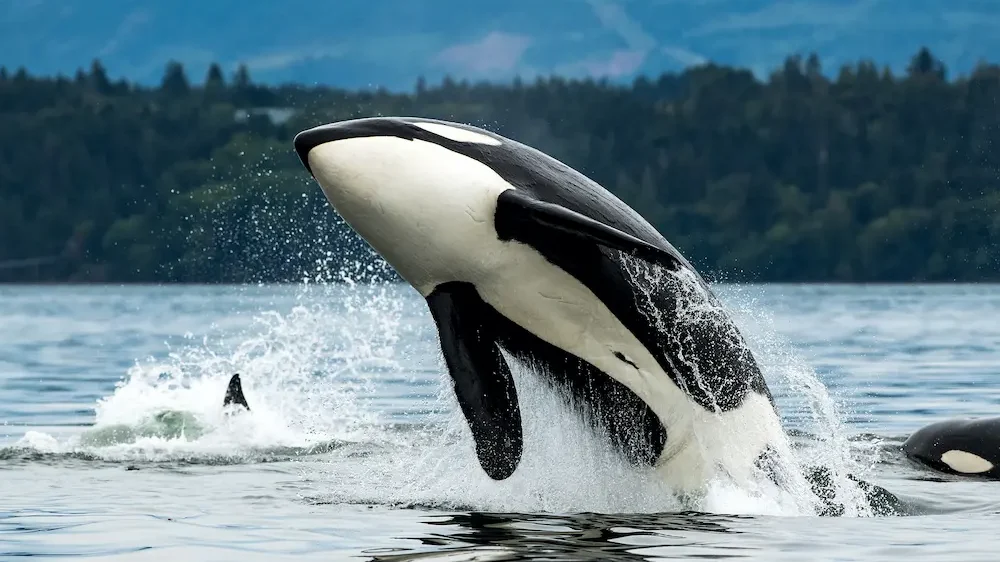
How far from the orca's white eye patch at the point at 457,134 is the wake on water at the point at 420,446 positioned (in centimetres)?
151

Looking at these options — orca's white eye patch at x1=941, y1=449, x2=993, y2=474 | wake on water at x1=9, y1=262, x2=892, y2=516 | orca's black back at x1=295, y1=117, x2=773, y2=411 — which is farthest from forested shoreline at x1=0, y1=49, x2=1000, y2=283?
orca's black back at x1=295, y1=117, x2=773, y2=411

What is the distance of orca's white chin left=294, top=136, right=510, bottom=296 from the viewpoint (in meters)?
10.0

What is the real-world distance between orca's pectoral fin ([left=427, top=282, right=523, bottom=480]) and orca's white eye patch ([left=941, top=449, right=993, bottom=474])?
5425 mm

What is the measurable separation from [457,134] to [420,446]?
5.59 meters

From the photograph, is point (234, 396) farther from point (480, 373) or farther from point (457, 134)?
point (457, 134)

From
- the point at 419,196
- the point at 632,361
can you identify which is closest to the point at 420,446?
the point at 632,361

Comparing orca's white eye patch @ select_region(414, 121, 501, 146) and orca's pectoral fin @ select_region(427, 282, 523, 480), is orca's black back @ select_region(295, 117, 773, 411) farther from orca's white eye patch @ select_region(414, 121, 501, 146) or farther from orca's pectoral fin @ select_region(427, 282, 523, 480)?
orca's pectoral fin @ select_region(427, 282, 523, 480)

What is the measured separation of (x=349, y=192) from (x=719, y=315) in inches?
102

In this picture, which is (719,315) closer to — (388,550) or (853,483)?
(853,483)

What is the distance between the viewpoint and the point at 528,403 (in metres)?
10.7

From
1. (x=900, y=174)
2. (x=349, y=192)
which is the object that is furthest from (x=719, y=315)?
(x=900, y=174)

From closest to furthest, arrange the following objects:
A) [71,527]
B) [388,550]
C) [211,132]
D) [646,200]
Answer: [388,550] → [71,527] → [646,200] → [211,132]

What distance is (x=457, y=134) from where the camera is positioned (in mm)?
10336

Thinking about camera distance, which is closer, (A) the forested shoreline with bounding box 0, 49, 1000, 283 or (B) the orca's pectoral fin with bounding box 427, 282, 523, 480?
(B) the orca's pectoral fin with bounding box 427, 282, 523, 480
